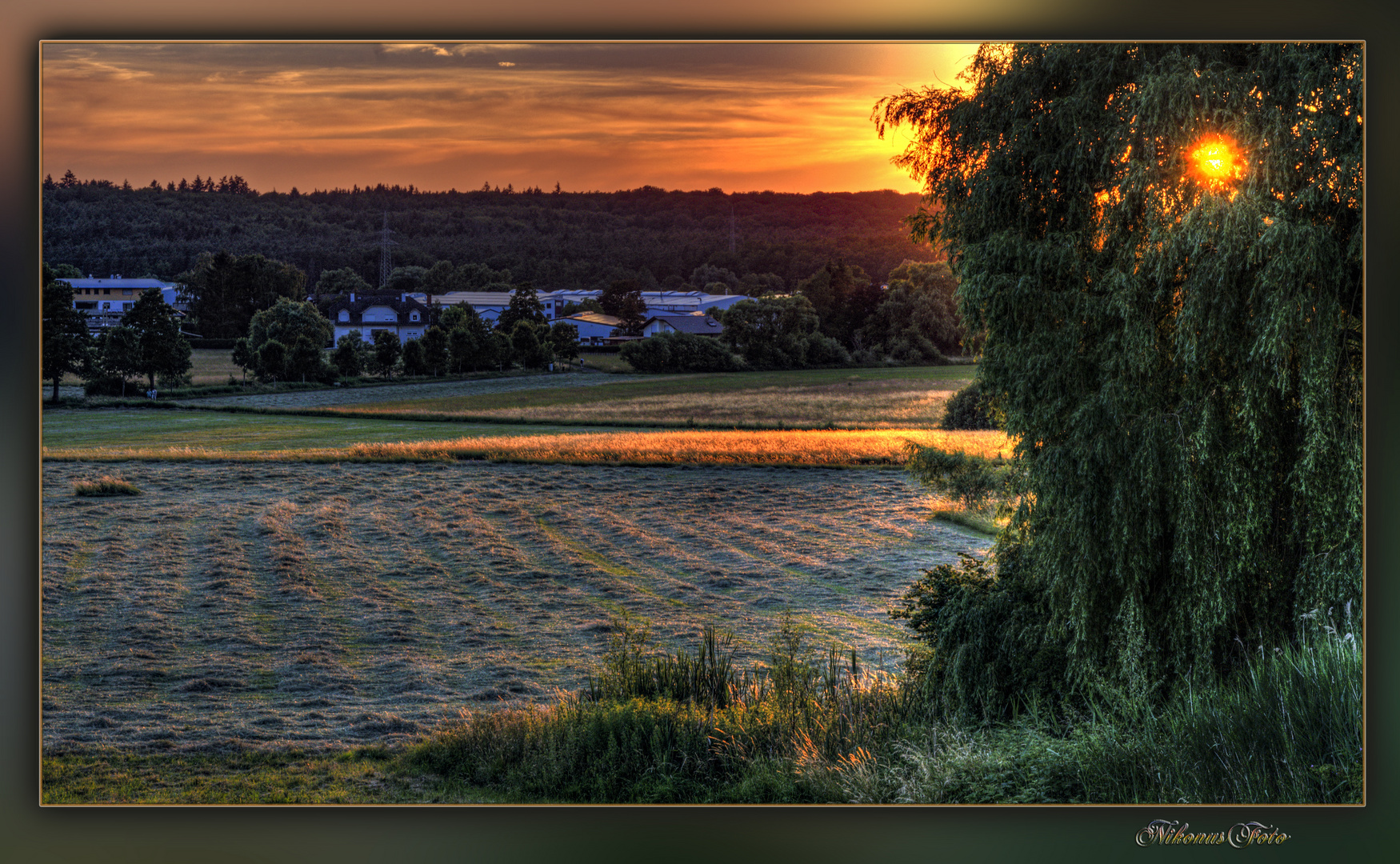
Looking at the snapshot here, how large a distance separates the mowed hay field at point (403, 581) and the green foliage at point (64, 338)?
6.11ft

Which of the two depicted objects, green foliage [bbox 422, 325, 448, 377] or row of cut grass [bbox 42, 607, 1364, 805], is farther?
green foliage [bbox 422, 325, 448, 377]

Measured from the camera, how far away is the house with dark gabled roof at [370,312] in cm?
970

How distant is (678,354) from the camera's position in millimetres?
11000

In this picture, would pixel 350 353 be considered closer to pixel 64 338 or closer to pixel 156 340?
pixel 156 340

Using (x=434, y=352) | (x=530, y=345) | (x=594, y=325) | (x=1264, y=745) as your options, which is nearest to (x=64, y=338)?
(x=434, y=352)

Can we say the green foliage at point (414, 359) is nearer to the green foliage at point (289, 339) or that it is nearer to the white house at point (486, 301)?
the white house at point (486, 301)

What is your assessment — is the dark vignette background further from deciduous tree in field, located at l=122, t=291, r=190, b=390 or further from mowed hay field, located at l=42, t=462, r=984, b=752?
deciduous tree in field, located at l=122, t=291, r=190, b=390

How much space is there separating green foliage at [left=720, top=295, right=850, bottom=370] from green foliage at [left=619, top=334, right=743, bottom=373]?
0.22m

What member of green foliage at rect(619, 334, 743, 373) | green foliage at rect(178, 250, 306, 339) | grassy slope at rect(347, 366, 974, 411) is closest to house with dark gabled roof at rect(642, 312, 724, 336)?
green foliage at rect(619, 334, 743, 373)

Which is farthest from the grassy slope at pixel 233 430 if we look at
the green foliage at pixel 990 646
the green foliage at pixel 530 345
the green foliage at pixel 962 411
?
the green foliage at pixel 990 646

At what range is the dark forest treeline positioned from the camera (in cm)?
923

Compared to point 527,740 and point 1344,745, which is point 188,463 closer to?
point 527,740

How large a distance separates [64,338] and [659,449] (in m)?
9.58

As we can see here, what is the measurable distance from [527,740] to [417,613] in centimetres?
570
